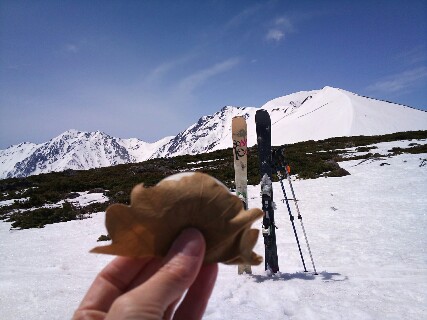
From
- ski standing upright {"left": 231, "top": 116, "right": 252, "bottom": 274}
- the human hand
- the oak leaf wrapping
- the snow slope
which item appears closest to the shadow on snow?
the snow slope

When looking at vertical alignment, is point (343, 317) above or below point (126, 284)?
below

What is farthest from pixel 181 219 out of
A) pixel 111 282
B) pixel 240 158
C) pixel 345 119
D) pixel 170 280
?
pixel 345 119

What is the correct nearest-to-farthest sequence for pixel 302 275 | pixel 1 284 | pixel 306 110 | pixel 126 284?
pixel 126 284
pixel 1 284
pixel 302 275
pixel 306 110

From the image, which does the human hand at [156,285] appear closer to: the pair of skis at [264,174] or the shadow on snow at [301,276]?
the shadow on snow at [301,276]

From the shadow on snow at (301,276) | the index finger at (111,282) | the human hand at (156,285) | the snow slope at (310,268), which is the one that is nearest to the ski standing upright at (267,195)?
the shadow on snow at (301,276)

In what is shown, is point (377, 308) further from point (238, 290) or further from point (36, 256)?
point (36, 256)

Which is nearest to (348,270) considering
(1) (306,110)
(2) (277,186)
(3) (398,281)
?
(3) (398,281)
